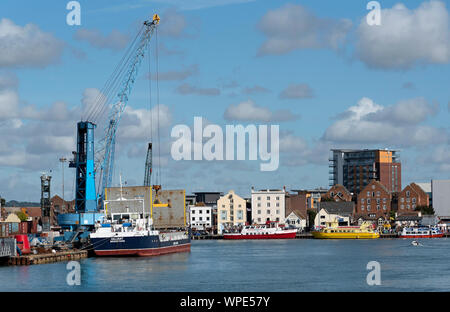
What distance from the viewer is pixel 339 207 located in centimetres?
19838

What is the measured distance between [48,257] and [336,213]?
122 m

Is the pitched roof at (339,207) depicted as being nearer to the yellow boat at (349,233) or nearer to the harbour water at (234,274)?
the yellow boat at (349,233)

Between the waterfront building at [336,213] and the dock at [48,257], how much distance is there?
110716 millimetres

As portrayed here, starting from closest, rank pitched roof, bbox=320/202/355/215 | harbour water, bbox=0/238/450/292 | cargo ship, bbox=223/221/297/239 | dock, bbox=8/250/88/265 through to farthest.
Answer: harbour water, bbox=0/238/450/292
dock, bbox=8/250/88/265
cargo ship, bbox=223/221/297/239
pitched roof, bbox=320/202/355/215

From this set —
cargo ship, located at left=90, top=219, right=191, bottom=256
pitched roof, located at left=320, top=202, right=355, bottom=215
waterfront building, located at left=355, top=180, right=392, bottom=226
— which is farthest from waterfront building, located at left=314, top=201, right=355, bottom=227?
cargo ship, located at left=90, top=219, right=191, bottom=256

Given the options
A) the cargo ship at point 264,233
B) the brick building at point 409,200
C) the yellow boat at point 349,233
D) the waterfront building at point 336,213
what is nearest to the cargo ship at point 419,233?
the yellow boat at point 349,233

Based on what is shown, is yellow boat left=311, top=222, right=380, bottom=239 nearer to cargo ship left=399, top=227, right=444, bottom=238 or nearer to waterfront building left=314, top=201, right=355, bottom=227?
cargo ship left=399, top=227, right=444, bottom=238

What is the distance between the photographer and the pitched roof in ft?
648

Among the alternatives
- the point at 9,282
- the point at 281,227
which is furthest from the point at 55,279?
the point at 281,227

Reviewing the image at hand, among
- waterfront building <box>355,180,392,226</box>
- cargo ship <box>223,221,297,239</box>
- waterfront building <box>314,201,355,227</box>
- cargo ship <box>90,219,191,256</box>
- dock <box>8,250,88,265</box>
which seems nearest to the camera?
dock <box>8,250,88,265</box>

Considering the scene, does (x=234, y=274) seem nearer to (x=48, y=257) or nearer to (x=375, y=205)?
(x=48, y=257)

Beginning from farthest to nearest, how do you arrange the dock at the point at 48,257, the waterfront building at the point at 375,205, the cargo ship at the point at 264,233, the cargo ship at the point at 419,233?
the waterfront building at the point at 375,205 < the cargo ship at the point at 264,233 < the cargo ship at the point at 419,233 < the dock at the point at 48,257

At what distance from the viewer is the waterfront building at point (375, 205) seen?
196625mm
